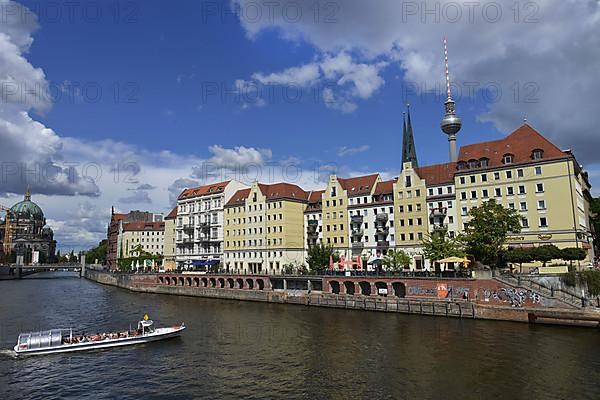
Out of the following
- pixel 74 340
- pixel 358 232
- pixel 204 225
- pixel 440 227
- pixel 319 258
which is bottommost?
pixel 74 340

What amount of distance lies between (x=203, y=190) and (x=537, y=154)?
96010 mm

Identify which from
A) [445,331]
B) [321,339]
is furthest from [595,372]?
[321,339]

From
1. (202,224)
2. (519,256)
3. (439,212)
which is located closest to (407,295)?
(519,256)

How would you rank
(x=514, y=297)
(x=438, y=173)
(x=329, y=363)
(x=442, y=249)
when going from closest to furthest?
(x=329, y=363) < (x=514, y=297) < (x=442, y=249) < (x=438, y=173)

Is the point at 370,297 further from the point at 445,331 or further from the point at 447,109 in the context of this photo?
the point at 447,109

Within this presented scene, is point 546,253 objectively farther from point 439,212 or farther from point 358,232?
point 358,232

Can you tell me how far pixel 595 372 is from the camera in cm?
3500

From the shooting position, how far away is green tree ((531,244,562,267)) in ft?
209

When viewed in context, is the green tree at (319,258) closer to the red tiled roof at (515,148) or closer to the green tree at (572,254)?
the red tiled roof at (515,148)

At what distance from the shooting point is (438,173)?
92.7 metres

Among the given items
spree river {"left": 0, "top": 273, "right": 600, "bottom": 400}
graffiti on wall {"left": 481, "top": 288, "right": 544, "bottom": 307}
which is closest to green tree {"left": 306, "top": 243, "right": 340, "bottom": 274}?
spree river {"left": 0, "top": 273, "right": 600, "bottom": 400}

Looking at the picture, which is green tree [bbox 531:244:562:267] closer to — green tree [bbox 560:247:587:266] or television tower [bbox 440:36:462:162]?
green tree [bbox 560:247:587:266]

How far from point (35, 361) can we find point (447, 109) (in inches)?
4012

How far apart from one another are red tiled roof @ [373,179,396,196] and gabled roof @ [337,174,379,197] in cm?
135
